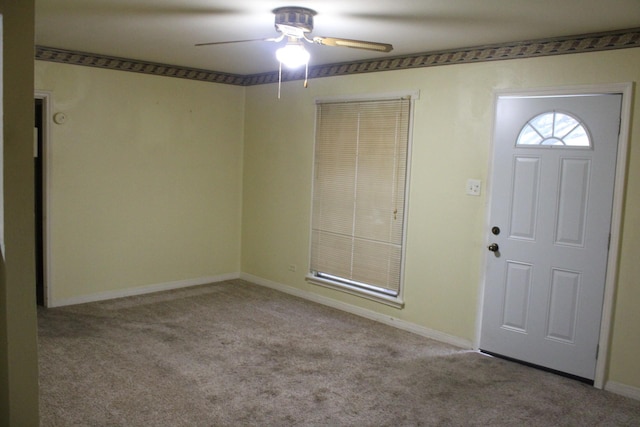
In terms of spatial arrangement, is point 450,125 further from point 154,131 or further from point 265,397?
point 154,131

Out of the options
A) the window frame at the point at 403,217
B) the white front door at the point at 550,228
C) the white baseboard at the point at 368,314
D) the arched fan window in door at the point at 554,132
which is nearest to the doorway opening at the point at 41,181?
the white baseboard at the point at 368,314

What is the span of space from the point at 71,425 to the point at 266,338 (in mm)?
1757

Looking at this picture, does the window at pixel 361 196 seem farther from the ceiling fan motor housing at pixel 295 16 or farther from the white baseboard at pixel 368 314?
the ceiling fan motor housing at pixel 295 16

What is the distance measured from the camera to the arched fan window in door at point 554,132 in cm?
371

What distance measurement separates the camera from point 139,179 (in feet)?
18.1

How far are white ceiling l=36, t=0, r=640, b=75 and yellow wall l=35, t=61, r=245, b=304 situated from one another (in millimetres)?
664

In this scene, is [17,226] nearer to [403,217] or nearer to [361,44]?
[361,44]

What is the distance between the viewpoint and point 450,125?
441 cm

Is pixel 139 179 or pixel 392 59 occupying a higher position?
pixel 392 59

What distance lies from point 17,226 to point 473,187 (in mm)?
3213

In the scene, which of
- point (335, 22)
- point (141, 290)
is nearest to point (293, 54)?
point (335, 22)

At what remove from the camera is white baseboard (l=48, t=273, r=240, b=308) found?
5.13 m

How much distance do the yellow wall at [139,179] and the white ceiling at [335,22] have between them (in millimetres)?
664

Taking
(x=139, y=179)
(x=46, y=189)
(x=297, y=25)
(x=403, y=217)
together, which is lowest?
(x=403, y=217)
